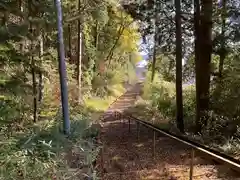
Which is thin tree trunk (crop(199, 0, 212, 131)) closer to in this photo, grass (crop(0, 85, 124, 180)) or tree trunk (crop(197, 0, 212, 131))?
tree trunk (crop(197, 0, 212, 131))

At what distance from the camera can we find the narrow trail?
892 centimetres

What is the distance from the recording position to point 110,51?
46.3m

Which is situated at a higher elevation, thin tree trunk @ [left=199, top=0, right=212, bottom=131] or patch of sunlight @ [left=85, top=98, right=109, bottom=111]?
thin tree trunk @ [left=199, top=0, right=212, bottom=131]

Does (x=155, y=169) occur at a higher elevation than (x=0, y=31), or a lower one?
lower

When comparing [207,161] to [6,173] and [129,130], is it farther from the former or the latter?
[129,130]

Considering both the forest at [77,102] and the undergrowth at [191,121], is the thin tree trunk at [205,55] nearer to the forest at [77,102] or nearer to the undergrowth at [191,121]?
the forest at [77,102]

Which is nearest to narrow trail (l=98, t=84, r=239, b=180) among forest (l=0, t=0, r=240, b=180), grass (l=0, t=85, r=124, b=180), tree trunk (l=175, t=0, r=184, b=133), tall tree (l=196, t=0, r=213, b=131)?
forest (l=0, t=0, r=240, b=180)

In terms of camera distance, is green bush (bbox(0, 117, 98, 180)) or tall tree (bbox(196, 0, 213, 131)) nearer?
green bush (bbox(0, 117, 98, 180))

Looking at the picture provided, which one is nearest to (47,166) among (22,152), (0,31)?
(22,152)

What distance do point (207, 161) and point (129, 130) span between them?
8.98 meters

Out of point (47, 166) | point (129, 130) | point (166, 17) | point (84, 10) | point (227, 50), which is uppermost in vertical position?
point (84, 10)

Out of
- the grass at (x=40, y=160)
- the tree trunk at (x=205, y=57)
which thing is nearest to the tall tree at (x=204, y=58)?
the tree trunk at (x=205, y=57)

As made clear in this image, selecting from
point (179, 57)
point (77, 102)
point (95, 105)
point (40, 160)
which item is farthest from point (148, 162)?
point (95, 105)

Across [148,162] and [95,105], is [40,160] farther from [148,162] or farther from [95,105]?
[95,105]
